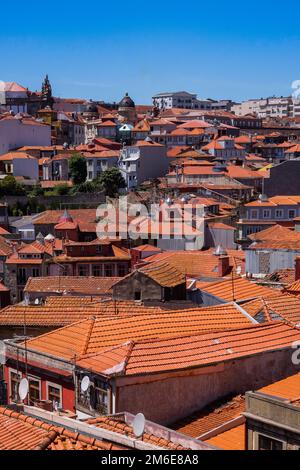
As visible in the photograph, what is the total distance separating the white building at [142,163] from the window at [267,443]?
53.1 metres

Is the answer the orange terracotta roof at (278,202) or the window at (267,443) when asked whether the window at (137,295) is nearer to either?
the window at (267,443)

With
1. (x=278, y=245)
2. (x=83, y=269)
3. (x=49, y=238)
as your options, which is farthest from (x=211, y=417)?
(x=49, y=238)

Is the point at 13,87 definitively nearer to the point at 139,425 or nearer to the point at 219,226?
the point at 219,226

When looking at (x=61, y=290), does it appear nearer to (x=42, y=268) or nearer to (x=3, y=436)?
(x=42, y=268)

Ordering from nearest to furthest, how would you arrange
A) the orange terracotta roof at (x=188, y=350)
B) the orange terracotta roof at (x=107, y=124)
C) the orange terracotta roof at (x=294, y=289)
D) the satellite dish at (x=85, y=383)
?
the satellite dish at (x=85, y=383), the orange terracotta roof at (x=188, y=350), the orange terracotta roof at (x=294, y=289), the orange terracotta roof at (x=107, y=124)

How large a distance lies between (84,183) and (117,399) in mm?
50250

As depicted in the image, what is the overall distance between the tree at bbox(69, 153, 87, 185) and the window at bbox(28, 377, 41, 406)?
4998 centimetres

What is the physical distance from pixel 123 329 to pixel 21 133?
63.2 meters

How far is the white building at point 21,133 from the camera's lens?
73438 millimetres

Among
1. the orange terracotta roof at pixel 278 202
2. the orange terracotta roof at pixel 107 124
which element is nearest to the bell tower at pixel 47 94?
the orange terracotta roof at pixel 107 124

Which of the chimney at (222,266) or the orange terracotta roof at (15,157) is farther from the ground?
the orange terracotta roof at (15,157)

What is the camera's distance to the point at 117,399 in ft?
38.9

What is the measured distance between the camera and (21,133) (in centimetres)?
7519
